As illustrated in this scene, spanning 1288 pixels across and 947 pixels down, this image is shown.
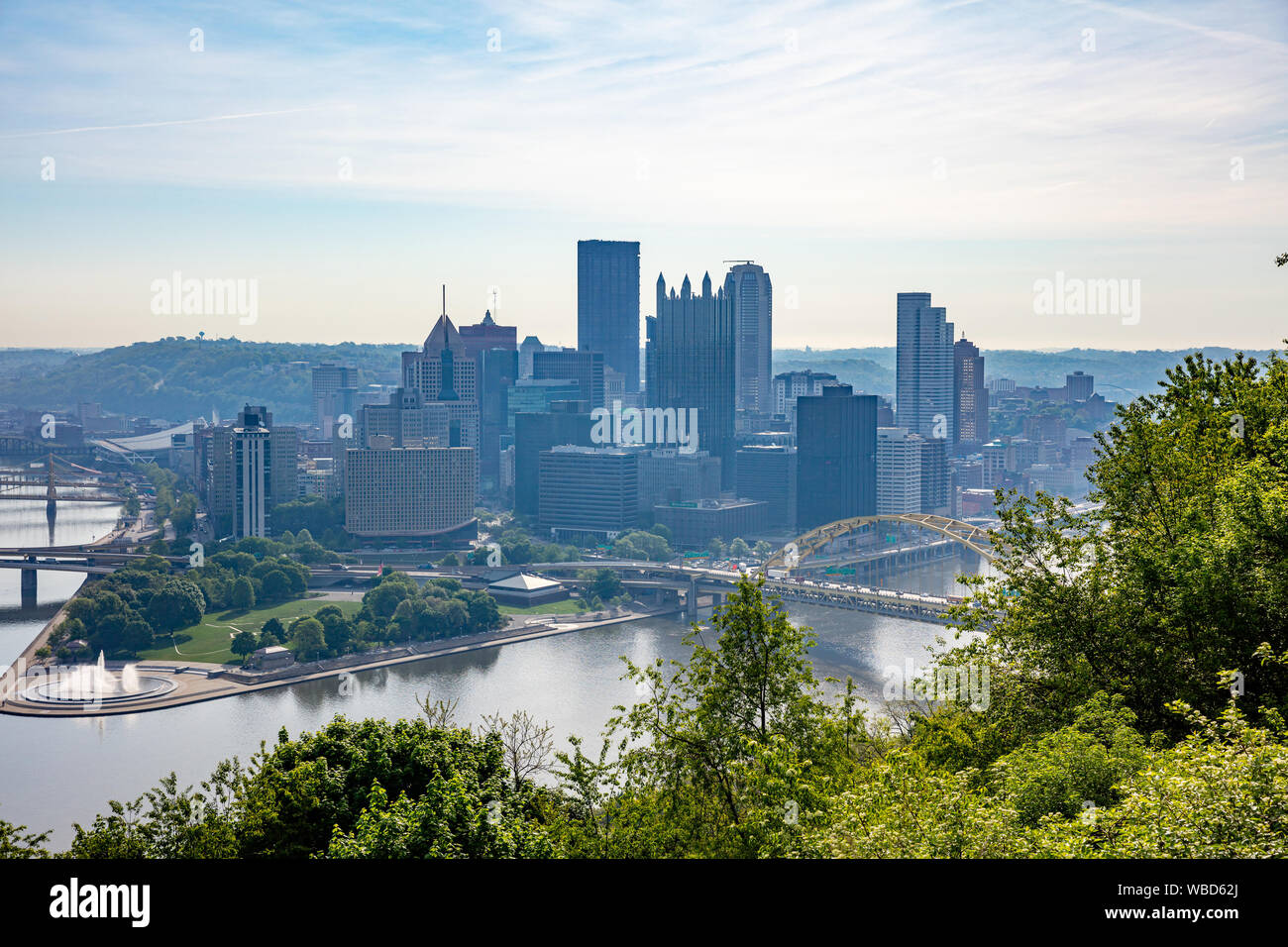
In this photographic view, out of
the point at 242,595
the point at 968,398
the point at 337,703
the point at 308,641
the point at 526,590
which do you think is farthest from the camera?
the point at 968,398

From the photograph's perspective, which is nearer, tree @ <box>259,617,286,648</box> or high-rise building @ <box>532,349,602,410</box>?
tree @ <box>259,617,286,648</box>

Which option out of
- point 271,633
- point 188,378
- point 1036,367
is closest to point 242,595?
point 271,633

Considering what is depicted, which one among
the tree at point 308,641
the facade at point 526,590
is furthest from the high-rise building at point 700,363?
the tree at point 308,641

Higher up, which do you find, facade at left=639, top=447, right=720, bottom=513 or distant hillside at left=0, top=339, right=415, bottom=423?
distant hillside at left=0, top=339, right=415, bottom=423

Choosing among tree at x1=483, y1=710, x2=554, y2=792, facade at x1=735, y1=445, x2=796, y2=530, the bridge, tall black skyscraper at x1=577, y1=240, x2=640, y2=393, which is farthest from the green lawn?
tall black skyscraper at x1=577, y1=240, x2=640, y2=393

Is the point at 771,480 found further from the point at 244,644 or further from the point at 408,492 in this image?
the point at 244,644

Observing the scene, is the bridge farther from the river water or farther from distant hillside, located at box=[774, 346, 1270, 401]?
distant hillside, located at box=[774, 346, 1270, 401]
